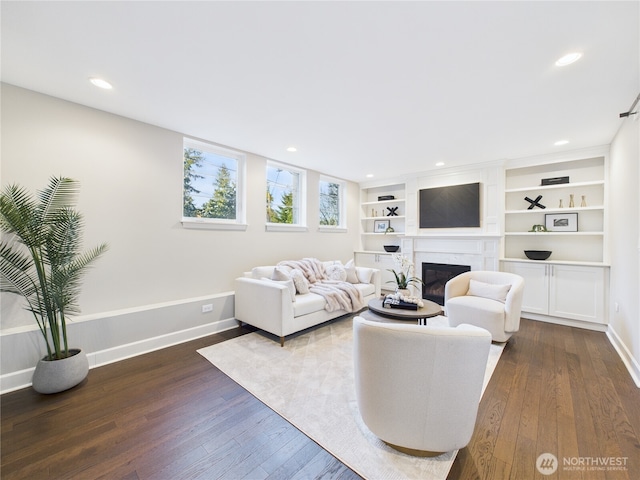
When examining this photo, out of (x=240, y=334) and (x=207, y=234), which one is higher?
(x=207, y=234)

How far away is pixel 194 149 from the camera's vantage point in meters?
3.51

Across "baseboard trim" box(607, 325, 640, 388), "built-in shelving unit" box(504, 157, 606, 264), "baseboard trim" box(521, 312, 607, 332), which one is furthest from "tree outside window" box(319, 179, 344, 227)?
"baseboard trim" box(607, 325, 640, 388)

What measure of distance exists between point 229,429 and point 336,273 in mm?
2783

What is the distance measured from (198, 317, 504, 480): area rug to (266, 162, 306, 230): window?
200 centimetres

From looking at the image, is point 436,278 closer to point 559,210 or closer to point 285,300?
point 559,210

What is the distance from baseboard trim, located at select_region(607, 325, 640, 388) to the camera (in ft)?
7.53

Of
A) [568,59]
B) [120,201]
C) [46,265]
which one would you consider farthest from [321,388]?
[568,59]

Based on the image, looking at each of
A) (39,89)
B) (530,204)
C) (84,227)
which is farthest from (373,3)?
(530,204)

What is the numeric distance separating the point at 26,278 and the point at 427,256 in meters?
5.34

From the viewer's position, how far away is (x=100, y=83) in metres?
2.21

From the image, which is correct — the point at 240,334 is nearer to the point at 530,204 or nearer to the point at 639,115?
the point at 639,115

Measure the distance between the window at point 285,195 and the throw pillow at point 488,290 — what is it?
289 cm

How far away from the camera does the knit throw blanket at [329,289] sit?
3506mm

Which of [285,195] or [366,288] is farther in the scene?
[285,195]
